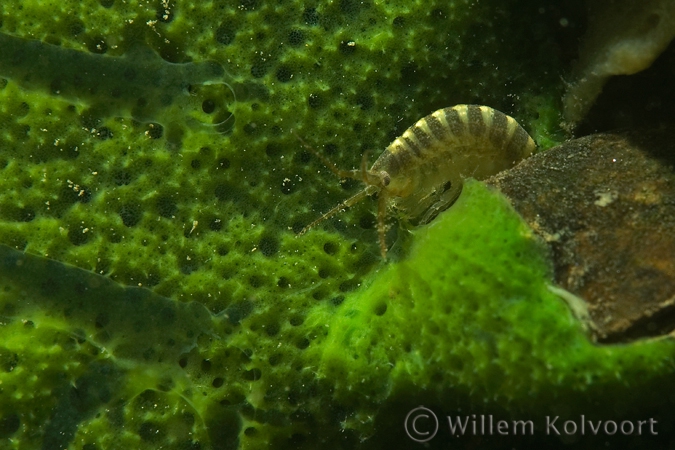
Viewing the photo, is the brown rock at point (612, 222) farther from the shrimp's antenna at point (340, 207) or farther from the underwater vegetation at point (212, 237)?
the shrimp's antenna at point (340, 207)

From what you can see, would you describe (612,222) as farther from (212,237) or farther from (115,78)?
(115,78)

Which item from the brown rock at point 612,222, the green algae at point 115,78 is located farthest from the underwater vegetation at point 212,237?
the brown rock at point 612,222

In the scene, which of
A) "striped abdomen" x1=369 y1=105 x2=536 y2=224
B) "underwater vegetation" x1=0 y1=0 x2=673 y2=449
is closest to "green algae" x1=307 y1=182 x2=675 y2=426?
"underwater vegetation" x1=0 y1=0 x2=673 y2=449

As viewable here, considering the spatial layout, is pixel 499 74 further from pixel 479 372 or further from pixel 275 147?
pixel 479 372

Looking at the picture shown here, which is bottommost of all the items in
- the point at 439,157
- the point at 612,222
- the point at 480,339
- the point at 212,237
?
the point at 212,237

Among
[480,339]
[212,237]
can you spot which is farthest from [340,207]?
[480,339]

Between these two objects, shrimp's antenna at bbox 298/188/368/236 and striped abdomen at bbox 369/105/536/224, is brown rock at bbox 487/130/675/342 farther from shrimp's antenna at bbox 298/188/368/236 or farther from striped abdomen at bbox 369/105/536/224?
shrimp's antenna at bbox 298/188/368/236
